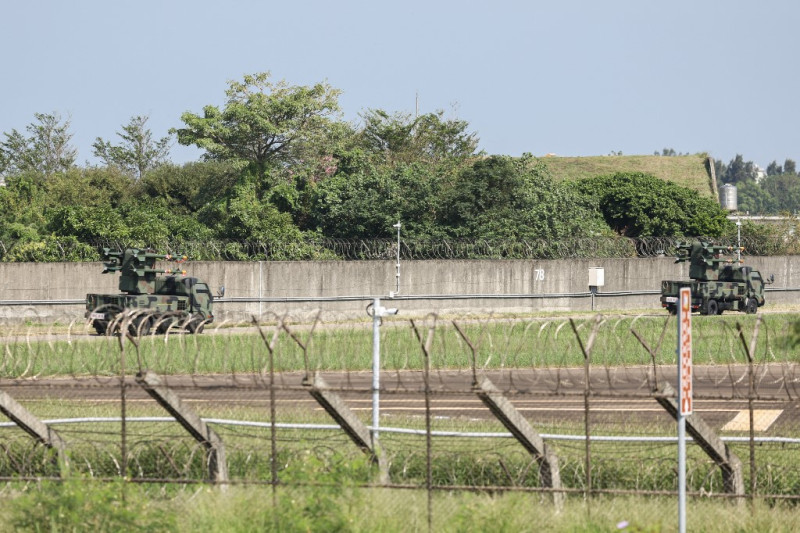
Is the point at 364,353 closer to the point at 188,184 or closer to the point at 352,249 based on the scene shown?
the point at 352,249

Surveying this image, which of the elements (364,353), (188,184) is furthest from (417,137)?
(364,353)

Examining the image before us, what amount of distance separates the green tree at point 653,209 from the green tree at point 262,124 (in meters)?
13.3

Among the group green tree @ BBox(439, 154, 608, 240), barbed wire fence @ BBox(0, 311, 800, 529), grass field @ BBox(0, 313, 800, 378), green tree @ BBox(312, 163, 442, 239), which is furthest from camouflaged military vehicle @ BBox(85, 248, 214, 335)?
green tree @ BBox(439, 154, 608, 240)

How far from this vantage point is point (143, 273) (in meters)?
30.6

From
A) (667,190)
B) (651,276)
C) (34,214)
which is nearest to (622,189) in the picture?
(667,190)

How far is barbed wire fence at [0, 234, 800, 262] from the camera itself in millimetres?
36875

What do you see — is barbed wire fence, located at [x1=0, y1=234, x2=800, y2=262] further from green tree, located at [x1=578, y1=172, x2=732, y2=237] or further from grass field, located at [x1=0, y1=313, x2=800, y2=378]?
grass field, located at [x1=0, y1=313, x2=800, y2=378]

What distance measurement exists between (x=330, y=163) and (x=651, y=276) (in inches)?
655

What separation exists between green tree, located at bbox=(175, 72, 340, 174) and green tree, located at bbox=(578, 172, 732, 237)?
13.3m

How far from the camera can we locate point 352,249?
41.4 meters

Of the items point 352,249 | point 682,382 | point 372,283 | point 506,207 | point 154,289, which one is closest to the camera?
point 682,382

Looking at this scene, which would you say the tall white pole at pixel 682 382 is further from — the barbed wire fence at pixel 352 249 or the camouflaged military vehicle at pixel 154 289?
the barbed wire fence at pixel 352 249

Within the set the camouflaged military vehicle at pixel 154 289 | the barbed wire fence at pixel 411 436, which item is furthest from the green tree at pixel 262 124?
the barbed wire fence at pixel 411 436

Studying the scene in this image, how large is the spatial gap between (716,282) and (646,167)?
137 feet
